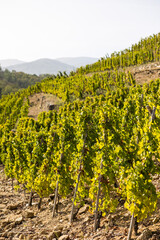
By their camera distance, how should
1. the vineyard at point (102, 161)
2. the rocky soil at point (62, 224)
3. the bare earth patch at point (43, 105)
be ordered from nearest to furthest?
the vineyard at point (102, 161), the rocky soil at point (62, 224), the bare earth patch at point (43, 105)

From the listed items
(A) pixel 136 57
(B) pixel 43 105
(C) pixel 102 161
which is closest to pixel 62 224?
(C) pixel 102 161

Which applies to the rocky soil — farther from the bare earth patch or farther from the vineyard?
the bare earth patch

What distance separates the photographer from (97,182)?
1379 centimetres

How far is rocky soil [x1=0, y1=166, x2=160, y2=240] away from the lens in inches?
478

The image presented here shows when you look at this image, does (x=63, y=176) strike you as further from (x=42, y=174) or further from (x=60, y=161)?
(x=42, y=174)

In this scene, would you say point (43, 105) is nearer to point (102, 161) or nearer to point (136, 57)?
point (136, 57)

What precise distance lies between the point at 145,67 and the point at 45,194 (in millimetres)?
55547

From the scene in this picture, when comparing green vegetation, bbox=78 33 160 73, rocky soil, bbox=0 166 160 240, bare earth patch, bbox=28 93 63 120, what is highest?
green vegetation, bbox=78 33 160 73

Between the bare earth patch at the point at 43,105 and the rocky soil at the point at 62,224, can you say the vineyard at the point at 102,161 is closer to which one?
the rocky soil at the point at 62,224

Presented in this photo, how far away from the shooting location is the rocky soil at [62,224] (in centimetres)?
1213

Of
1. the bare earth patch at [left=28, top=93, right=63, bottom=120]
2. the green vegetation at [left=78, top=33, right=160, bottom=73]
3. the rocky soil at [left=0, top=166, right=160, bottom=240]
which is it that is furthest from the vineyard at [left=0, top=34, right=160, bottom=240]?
the green vegetation at [left=78, top=33, right=160, bottom=73]

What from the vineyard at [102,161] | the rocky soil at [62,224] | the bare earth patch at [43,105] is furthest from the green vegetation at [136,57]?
the rocky soil at [62,224]

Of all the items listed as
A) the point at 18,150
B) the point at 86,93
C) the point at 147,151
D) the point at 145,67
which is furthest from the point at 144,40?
the point at 147,151

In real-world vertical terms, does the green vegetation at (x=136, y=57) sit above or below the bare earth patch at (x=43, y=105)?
above
